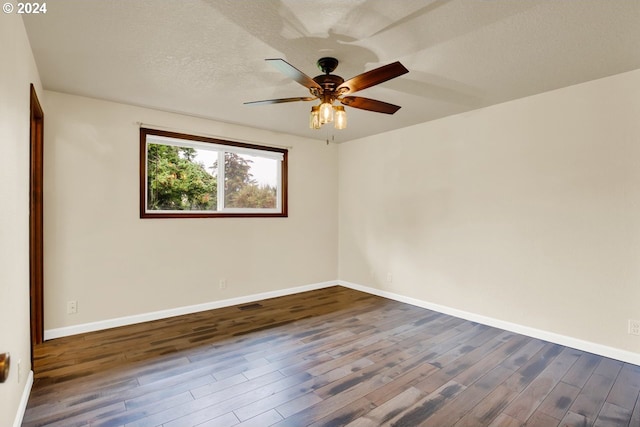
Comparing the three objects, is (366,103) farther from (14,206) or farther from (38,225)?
(38,225)

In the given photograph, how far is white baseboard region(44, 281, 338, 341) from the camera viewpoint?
10.3 feet

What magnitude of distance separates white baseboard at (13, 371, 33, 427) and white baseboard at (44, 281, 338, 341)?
0.89 meters

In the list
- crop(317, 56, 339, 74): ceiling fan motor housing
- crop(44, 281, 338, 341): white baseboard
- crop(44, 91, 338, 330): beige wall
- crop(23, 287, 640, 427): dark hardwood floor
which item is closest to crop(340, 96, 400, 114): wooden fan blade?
crop(317, 56, 339, 74): ceiling fan motor housing

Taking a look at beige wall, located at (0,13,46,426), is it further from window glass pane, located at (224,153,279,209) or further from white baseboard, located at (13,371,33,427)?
window glass pane, located at (224,153,279,209)

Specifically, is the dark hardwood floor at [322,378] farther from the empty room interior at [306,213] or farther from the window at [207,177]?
the window at [207,177]

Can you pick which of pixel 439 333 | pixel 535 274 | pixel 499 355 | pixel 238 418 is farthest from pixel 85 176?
pixel 535 274

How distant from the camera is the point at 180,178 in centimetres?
388

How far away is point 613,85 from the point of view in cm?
271

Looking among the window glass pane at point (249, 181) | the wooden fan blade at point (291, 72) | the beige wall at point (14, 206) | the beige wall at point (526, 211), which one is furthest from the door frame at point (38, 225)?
the beige wall at point (526, 211)

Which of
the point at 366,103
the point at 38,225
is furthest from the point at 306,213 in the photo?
the point at 38,225

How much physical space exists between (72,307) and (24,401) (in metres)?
1.37

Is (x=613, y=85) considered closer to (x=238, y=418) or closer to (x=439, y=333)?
(x=439, y=333)

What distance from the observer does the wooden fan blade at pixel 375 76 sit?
187cm

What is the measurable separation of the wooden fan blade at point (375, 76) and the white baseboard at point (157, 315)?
3059 millimetres
